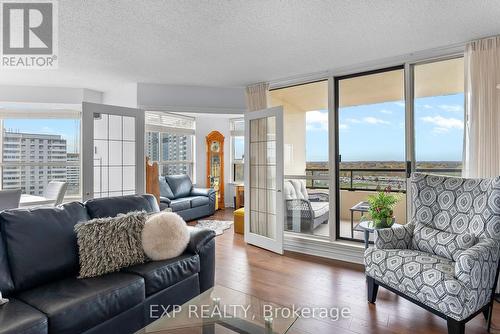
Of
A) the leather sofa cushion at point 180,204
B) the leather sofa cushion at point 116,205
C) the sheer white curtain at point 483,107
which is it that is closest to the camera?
the leather sofa cushion at point 116,205

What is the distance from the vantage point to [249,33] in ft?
8.71

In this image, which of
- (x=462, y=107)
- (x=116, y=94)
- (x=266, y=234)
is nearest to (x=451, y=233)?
(x=462, y=107)

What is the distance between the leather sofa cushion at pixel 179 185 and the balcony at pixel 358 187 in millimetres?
2927

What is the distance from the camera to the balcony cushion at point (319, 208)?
442 cm

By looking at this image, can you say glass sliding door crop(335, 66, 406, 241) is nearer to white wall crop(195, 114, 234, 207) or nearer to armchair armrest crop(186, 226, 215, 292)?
armchair armrest crop(186, 226, 215, 292)

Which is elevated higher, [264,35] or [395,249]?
[264,35]

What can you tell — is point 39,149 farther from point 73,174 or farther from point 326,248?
point 326,248

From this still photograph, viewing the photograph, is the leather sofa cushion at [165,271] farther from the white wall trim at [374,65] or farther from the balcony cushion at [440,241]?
the white wall trim at [374,65]

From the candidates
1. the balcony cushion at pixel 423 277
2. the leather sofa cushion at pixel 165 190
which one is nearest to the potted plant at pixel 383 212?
the balcony cushion at pixel 423 277

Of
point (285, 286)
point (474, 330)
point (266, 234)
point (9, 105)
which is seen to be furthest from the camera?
point (9, 105)

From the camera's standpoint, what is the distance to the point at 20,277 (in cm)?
182

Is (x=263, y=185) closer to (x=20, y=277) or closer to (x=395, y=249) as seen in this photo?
(x=395, y=249)

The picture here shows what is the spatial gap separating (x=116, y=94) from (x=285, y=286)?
4.06m

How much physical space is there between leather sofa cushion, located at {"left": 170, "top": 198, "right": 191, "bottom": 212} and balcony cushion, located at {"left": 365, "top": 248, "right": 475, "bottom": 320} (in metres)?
3.96
